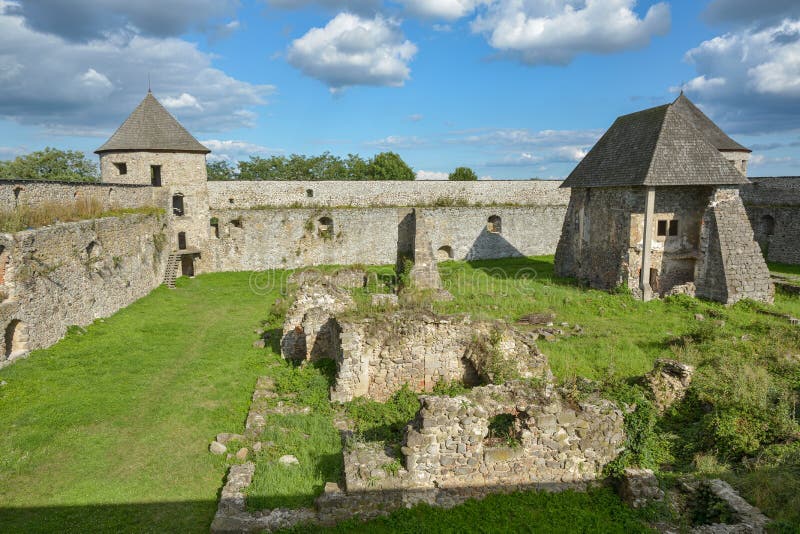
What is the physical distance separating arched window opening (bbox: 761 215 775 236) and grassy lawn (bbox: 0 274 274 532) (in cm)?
2777

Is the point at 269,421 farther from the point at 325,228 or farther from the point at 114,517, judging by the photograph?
the point at 325,228

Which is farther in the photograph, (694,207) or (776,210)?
(776,210)

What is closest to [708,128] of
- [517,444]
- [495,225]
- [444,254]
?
[495,225]

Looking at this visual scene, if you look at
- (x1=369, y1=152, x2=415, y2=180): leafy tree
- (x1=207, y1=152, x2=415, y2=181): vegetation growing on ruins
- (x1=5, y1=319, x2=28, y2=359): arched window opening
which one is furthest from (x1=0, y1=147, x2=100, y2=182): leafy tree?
(x1=5, y1=319, x2=28, y2=359): arched window opening

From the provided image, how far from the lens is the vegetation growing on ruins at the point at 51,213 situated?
42.9 ft

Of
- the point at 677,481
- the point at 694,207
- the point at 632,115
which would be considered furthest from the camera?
the point at 632,115

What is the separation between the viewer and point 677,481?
676 centimetres

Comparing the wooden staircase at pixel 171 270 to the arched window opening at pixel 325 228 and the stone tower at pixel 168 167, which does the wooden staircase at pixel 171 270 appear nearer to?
the stone tower at pixel 168 167

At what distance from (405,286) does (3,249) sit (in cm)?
1129

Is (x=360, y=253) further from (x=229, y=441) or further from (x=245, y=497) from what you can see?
(x=245, y=497)

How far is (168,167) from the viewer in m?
24.0

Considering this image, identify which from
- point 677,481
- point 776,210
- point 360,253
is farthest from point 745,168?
point 677,481

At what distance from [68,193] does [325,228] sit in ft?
40.2

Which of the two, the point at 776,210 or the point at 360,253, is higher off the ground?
the point at 776,210
